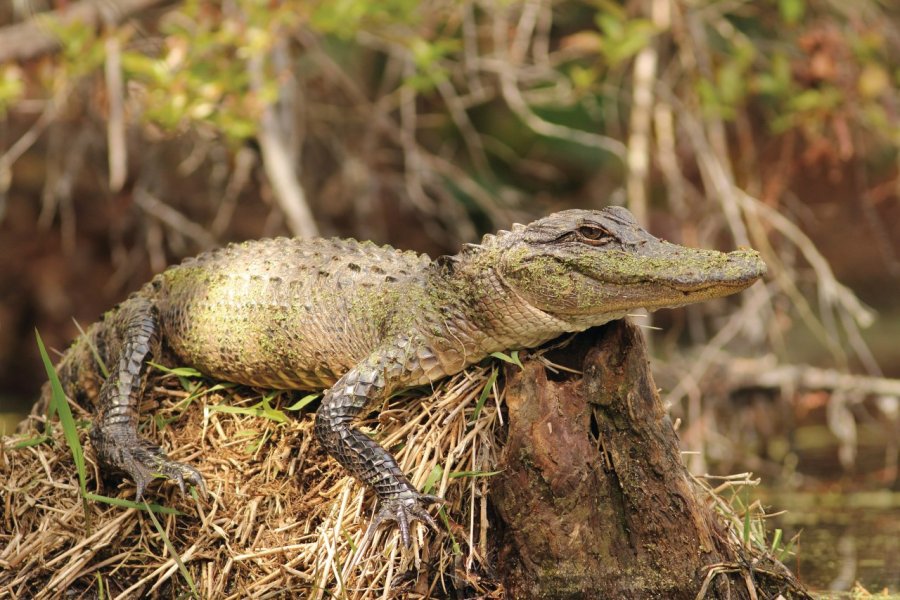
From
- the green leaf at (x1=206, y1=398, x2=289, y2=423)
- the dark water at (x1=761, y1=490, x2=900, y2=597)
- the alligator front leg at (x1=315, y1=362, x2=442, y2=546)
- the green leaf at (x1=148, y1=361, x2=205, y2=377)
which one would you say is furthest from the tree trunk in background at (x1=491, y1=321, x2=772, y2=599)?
the green leaf at (x1=148, y1=361, x2=205, y2=377)

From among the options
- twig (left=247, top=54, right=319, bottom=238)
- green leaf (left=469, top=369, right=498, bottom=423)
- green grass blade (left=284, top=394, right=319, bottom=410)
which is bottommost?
twig (left=247, top=54, right=319, bottom=238)

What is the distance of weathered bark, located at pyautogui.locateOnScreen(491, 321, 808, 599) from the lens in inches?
116

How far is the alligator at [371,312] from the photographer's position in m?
2.99

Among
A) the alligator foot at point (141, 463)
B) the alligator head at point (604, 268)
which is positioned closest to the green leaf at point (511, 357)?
the alligator head at point (604, 268)

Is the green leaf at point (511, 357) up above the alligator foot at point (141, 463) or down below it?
above

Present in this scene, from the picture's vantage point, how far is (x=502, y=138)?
34.3 feet

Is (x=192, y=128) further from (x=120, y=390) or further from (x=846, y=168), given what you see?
(x=846, y=168)

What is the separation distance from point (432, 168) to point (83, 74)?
260cm

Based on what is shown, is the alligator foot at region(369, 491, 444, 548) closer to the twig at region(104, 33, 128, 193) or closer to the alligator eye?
the alligator eye

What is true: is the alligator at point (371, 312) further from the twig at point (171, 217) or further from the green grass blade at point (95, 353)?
the twig at point (171, 217)

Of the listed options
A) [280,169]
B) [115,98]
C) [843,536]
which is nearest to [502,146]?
[280,169]

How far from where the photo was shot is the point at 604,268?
9.82 ft

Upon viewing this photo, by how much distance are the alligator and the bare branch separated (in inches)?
129

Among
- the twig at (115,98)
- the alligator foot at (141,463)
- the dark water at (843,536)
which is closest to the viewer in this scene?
the alligator foot at (141,463)
